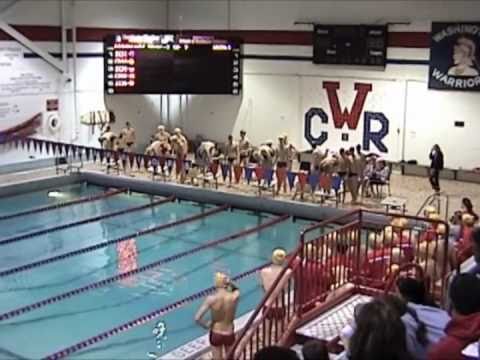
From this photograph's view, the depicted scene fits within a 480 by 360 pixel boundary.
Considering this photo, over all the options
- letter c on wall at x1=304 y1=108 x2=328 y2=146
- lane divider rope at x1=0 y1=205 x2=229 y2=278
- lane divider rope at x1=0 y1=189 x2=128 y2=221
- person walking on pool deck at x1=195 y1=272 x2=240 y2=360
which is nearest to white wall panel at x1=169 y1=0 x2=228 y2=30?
letter c on wall at x1=304 y1=108 x2=328 y2=146

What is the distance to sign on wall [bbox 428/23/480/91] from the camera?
52.5ft

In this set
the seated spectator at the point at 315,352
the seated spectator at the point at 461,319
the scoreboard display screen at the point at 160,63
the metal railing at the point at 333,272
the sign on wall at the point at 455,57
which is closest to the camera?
the seated spectator at the point at 315,352

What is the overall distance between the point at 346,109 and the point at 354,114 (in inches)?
9.3

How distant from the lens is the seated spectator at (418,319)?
4168mm

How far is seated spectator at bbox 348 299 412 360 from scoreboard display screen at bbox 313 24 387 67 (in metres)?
14.4

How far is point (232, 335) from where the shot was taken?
280 inches

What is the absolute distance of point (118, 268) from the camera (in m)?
11.3

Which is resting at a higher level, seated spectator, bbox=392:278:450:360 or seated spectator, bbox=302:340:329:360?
seated spectator, bbox=302:340:329:360

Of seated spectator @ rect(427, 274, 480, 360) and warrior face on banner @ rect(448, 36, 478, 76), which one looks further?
warrior face on banner @ rect(448, 36, 478, 76)

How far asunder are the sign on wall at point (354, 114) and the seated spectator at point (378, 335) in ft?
46.6

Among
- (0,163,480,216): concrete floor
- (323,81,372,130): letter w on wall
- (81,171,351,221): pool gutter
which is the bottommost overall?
(81,171,351,221): pool gutter

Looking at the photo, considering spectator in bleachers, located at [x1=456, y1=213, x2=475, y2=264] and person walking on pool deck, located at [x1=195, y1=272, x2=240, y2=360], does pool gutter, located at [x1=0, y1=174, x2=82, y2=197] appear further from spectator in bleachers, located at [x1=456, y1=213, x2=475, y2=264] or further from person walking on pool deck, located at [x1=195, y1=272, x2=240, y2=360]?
spectator in bleachers, located at [x1=456, y1=213, x2=475, y2=264]

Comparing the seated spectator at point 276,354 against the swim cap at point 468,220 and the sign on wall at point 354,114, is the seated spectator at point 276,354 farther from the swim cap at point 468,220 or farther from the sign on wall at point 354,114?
the sign on wall at point 354,114

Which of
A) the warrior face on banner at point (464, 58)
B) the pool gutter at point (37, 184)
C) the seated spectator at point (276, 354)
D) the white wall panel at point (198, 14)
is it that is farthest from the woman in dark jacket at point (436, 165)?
the seated spectator at point (276, 354)
